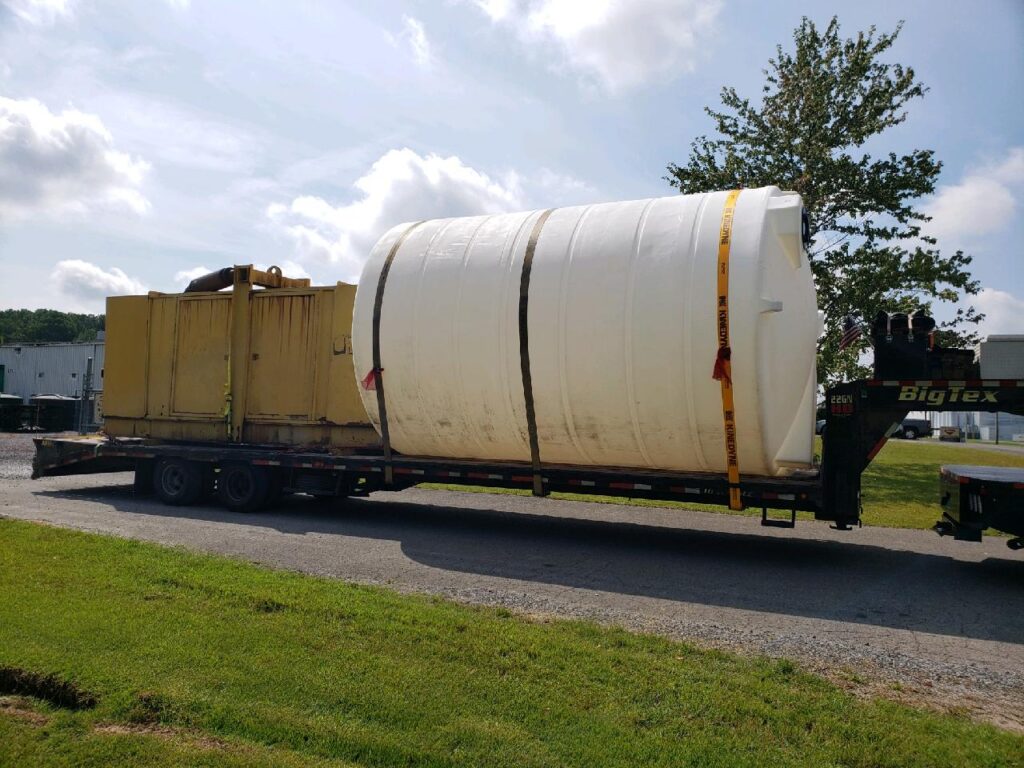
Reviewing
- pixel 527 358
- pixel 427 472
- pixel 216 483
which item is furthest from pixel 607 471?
pixel 216 483

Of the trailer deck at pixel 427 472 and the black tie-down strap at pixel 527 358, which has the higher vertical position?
the black tie-down strap at pixel 527 358

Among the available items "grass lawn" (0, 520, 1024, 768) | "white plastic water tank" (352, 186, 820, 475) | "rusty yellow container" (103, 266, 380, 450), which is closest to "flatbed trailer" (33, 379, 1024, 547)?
"white plastic water tank" (352, 186, 820, 475)

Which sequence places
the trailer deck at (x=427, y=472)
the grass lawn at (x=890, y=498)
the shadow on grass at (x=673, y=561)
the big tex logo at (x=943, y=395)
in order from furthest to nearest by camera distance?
1. the grass lawn at (x=890, y=498)
2. the trailer deck at (x=427, y=472)
3. the big tex logo at (x=943, y=395)
4. the shadow on grass at (x=673, y=561)

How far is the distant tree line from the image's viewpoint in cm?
10462

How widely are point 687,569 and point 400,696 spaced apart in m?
5.06

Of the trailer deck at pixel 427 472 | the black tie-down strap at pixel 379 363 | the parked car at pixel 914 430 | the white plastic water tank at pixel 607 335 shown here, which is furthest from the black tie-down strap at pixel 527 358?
the parked car at pixel 914 430

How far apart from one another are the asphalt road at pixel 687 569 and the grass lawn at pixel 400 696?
32.1 inches

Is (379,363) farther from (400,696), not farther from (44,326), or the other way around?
(44,326)

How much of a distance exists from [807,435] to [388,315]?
5683 millimetres

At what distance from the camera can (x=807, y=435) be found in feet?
31.1

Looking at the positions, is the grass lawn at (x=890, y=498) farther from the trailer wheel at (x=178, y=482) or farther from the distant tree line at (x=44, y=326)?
the distant tree line at (x=44, y=326)

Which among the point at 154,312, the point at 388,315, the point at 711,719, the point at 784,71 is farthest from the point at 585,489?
the point at 784,71

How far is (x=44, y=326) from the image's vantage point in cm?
10869

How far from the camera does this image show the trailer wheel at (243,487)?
12.5 m
